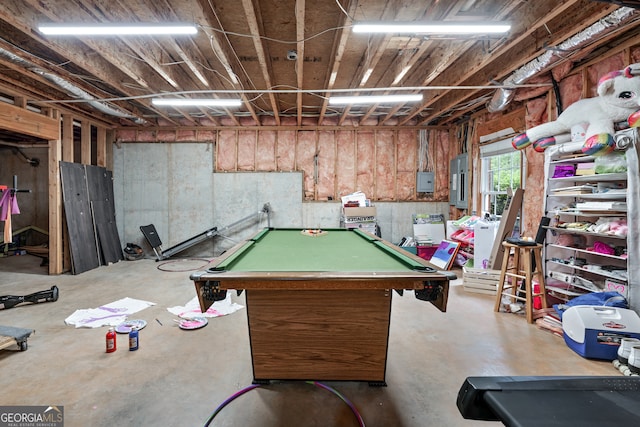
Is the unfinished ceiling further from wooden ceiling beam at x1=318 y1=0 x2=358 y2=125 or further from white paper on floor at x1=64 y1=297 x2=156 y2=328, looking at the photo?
white paper on floor at x1=64 y1=297 x2=156 y2=328

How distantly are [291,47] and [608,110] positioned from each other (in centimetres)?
372

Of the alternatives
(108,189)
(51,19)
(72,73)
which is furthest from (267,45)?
(108,189)

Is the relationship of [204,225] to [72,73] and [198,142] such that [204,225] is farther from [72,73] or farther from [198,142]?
[72,73]

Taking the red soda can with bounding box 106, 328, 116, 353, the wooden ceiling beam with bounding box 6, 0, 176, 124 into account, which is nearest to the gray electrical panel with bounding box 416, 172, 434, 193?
the wooden ceiling beam with bounding box 6, 0, 176, 124

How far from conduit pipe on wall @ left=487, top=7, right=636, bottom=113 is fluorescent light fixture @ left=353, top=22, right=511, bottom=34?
800mm

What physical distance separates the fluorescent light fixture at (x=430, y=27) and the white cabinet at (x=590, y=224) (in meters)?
1.57

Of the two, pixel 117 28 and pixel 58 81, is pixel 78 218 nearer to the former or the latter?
pixel 58 81

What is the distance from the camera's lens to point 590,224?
125 inches

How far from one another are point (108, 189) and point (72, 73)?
9.49 ft

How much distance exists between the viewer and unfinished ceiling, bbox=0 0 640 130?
114 inches

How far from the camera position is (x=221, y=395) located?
2.06 metres

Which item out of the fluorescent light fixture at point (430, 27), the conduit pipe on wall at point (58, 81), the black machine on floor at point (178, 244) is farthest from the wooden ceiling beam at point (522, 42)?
the conduit pipe on wall at point (58, 81)

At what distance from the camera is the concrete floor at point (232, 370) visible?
188 cm

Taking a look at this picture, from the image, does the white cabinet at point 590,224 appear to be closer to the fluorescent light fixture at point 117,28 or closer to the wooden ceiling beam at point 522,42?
the wooden ceiling beam at point 522,42
